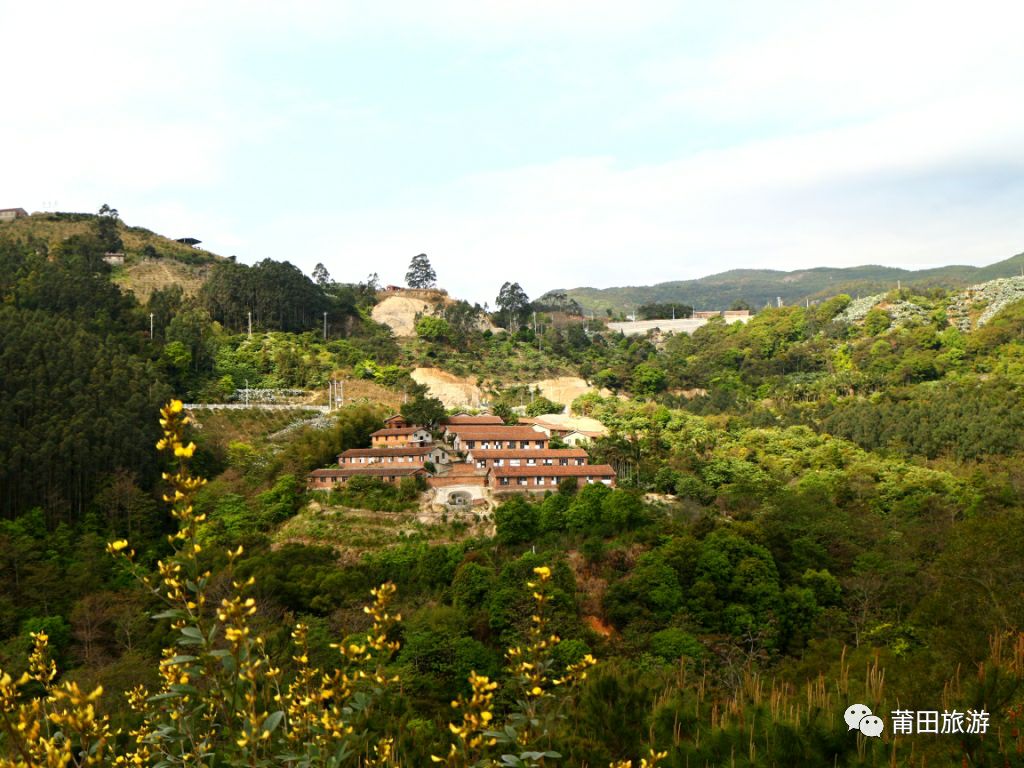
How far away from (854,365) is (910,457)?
16.4 metres

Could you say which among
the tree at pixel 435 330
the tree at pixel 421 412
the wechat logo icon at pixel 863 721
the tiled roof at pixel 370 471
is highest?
the tree at pixel 435 330

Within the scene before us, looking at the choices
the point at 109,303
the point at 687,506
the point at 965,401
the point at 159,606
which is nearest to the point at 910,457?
the point at 965,401

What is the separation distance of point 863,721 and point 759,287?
573 feet

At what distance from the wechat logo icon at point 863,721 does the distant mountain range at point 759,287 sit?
127 meters

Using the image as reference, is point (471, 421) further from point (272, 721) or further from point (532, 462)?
point (272, 721)

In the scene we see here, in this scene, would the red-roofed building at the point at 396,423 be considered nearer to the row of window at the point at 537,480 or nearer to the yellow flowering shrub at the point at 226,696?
the row of window at the point at 537,480

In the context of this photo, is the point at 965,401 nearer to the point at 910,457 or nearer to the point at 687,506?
the point at 910,457

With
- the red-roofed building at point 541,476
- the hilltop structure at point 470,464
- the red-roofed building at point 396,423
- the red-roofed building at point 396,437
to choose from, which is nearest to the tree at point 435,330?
the red-roofed building at point 396,423

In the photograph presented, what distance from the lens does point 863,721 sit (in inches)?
220

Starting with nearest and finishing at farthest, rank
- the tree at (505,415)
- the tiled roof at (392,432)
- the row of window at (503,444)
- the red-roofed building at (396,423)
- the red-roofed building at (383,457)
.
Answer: the red-roofed building at (383,457), the row of window at (503,444), the tiled roof at (392,432), the red-roofed building at (396,423), the tree at (505,415)

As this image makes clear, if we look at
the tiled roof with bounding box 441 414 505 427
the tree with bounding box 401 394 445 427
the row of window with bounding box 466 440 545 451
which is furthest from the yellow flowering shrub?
the tiled roof with bounding box 441 414 505 427

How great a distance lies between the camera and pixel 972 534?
15.8 metres

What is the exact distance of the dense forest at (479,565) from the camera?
3.03 m

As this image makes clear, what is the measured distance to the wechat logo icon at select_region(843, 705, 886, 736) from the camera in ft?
18.2
